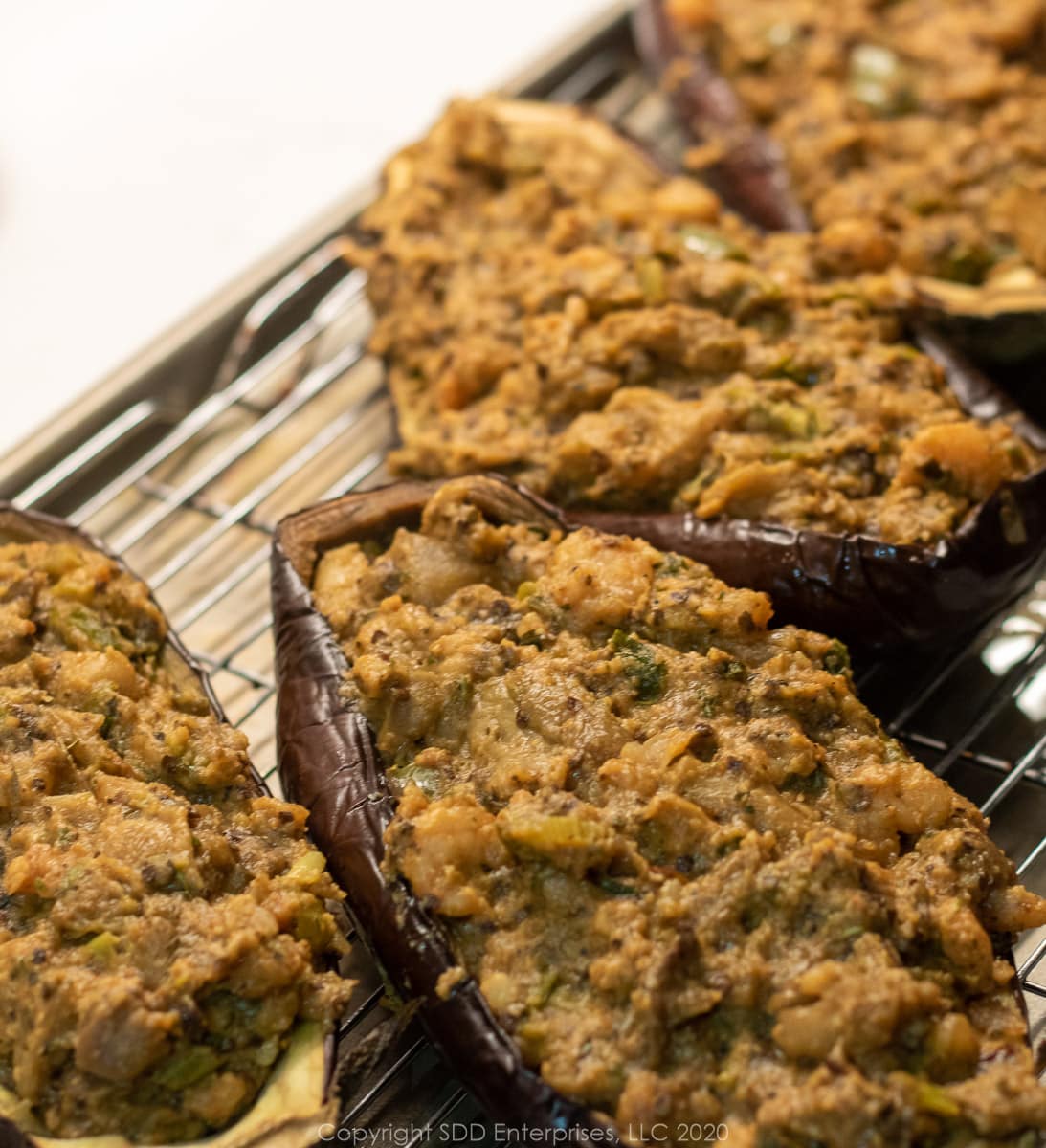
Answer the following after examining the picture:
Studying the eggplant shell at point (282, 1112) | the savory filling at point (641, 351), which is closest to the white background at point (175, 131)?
the savory filling at point (641, 351)

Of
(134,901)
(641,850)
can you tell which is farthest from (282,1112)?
(641,850)

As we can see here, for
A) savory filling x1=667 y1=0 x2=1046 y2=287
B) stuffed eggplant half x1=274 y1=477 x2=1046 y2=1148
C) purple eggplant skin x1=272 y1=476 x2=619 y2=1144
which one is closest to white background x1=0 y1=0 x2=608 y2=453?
savory filling x1=667 y1=0 x2=1046 y2=287

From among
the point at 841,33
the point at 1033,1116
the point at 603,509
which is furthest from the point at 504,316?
the point at 1033,1116

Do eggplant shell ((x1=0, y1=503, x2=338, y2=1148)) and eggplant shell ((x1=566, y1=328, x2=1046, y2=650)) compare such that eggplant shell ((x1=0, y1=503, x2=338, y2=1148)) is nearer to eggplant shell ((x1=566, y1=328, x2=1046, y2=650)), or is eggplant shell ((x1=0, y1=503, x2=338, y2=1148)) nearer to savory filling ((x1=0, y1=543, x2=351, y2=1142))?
savory filling ((x1=0, y1=543, x2=351, y2=1142))

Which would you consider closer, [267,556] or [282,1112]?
[282,1112]

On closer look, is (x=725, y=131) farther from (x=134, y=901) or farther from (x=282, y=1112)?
(x=282, y=1112)

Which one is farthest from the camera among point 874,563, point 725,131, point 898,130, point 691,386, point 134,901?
point 725,131
